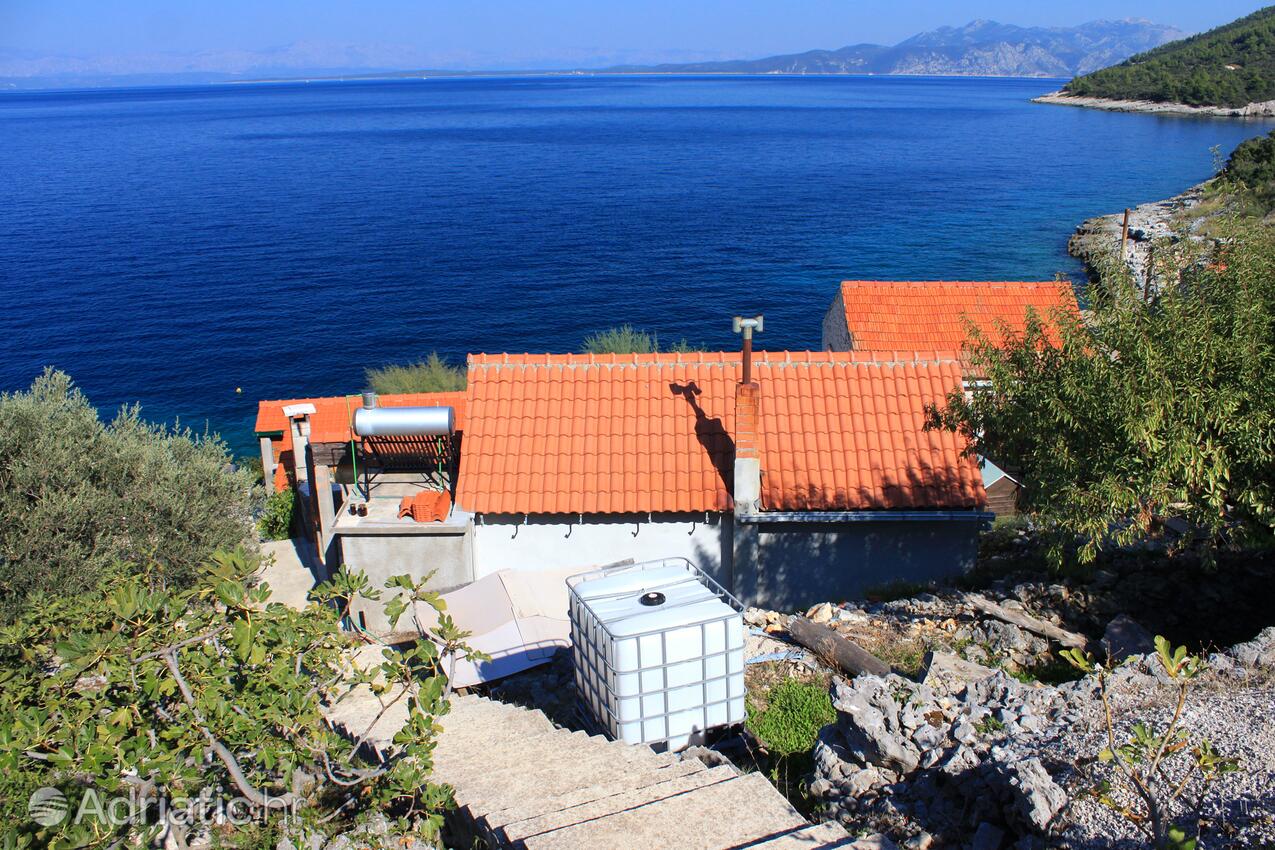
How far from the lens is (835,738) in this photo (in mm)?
8688

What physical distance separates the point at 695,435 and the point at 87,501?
31.4ft

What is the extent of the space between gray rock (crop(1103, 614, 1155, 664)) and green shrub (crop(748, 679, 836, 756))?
3.34 meters

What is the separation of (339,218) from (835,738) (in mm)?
80929

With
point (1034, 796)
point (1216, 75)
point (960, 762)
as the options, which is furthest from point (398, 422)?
point (1216, 75)

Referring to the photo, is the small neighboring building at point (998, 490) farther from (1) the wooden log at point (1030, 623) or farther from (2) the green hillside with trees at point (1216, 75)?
(2) the green hillside with trees at point (1216, 75)

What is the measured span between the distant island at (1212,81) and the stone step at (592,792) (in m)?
175

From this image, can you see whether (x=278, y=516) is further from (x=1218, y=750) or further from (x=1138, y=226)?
(x=1138, y=226)

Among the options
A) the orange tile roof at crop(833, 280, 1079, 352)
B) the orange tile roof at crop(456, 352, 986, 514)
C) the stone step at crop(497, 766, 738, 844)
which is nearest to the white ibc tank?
the stone step at crop(497, 766, 738, 844)

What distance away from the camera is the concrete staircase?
6.30 meters

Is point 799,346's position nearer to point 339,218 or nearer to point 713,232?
point 713,232

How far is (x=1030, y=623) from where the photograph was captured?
39.3ft

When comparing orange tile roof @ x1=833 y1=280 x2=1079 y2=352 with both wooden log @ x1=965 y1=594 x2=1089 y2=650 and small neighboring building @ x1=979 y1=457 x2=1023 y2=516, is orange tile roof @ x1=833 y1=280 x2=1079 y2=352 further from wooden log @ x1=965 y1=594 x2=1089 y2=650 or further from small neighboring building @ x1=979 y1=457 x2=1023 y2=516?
wooden log @ x1=965 y1=594 x2=1089 y2=650

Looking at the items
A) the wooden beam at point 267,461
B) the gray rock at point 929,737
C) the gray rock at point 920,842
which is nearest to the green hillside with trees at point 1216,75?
the wooden beam at point 267,461

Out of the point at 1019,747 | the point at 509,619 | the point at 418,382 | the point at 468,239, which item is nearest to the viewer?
the point at 1019,747
